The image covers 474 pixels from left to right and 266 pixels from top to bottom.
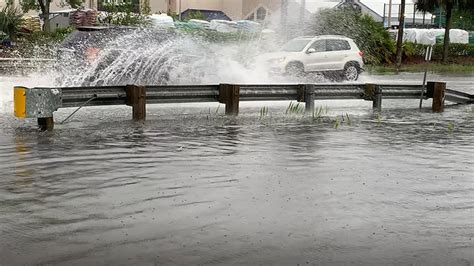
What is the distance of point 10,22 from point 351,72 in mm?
26474

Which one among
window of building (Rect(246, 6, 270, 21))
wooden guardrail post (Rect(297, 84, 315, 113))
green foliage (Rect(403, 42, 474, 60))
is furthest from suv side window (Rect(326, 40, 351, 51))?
window of building (Rect(246, 6, 270, 21))

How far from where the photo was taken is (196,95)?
15438mm

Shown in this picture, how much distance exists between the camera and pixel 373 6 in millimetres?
72562

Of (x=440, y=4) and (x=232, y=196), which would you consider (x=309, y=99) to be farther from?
(x=440, y=4)

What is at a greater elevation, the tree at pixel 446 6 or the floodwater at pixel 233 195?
the tree at pixel 446 6

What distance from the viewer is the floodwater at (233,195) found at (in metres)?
5.91

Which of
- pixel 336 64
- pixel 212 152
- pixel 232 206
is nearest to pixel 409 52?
pixel 336 64

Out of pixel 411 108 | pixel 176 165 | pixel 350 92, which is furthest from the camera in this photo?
pixel 411 108

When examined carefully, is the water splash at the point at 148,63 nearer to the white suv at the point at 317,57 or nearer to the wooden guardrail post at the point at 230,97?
the wooden guardrail post at the point at 230,97

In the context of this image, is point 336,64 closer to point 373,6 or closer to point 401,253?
point 401,253

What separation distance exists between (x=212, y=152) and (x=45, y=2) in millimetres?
41582

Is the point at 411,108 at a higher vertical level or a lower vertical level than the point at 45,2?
lower

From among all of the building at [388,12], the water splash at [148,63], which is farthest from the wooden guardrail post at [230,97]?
the building at [388,12]

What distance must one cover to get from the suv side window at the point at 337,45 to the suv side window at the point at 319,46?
0.67 ft
